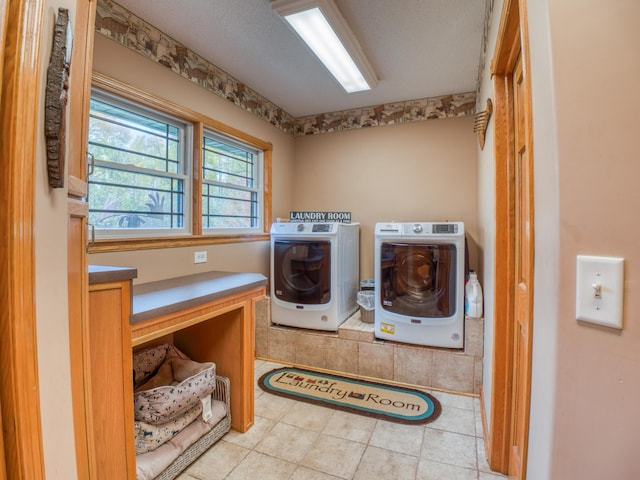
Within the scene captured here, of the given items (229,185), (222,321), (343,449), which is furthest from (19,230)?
(229,185)

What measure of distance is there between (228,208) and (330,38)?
1669 millimetres

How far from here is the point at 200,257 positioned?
2.46m

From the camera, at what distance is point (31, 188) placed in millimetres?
555

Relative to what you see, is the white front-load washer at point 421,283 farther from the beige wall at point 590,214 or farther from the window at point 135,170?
the beige wall at point 590,214

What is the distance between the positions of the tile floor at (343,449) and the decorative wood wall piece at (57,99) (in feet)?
5.32

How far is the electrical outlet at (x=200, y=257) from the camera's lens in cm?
241

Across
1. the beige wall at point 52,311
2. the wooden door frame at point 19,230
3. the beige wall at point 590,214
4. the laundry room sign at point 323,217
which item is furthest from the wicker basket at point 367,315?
the wooden door frame at point 19,230

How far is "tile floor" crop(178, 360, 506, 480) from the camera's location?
1579 mm

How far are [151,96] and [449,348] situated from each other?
280cm

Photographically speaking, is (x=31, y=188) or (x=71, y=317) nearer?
(x=31, y=188)

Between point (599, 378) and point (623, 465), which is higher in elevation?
point (599, 378)

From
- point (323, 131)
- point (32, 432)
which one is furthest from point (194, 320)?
point (323, 131)

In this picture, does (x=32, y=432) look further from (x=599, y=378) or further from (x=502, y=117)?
(x=502, y=117)

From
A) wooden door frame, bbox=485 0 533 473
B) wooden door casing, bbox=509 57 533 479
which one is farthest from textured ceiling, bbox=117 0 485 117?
wooden door casing, bbox=509 57 533 479
